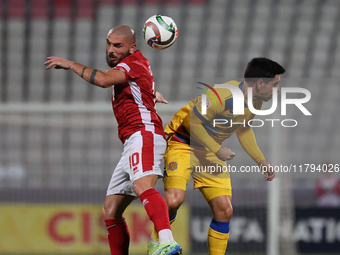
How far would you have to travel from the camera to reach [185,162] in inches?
144

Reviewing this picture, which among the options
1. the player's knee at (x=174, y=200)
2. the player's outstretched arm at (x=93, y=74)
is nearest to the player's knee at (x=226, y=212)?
the player's knee at (x=174, y=200)

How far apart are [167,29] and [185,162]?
1.10m

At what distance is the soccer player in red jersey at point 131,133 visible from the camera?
120 inches

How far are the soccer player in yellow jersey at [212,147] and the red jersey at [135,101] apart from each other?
0.42 metres

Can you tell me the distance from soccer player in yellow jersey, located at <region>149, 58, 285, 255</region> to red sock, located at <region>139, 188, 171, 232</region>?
45cm

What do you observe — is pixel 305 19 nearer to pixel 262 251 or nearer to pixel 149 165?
pixel 262 251

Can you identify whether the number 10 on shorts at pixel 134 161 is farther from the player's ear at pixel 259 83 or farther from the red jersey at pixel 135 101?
the player's ear at pixel 259 83

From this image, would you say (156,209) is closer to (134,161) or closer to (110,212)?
(134,161)

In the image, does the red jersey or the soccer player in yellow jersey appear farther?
the soccer player in yellow jersey

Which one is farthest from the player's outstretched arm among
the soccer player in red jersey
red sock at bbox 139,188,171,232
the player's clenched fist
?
the player's clenched fist

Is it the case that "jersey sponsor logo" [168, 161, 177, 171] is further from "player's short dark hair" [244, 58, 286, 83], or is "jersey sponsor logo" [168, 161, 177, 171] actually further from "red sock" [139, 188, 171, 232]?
"player's short dark hair" [244, 58, 286, 83]

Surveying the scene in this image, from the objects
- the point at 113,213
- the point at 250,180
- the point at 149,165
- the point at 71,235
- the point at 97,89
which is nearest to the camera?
the point at 149,165

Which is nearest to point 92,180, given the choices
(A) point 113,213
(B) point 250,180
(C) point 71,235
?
(C) point 71,235

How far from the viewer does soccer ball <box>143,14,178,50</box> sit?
11.7 feet
